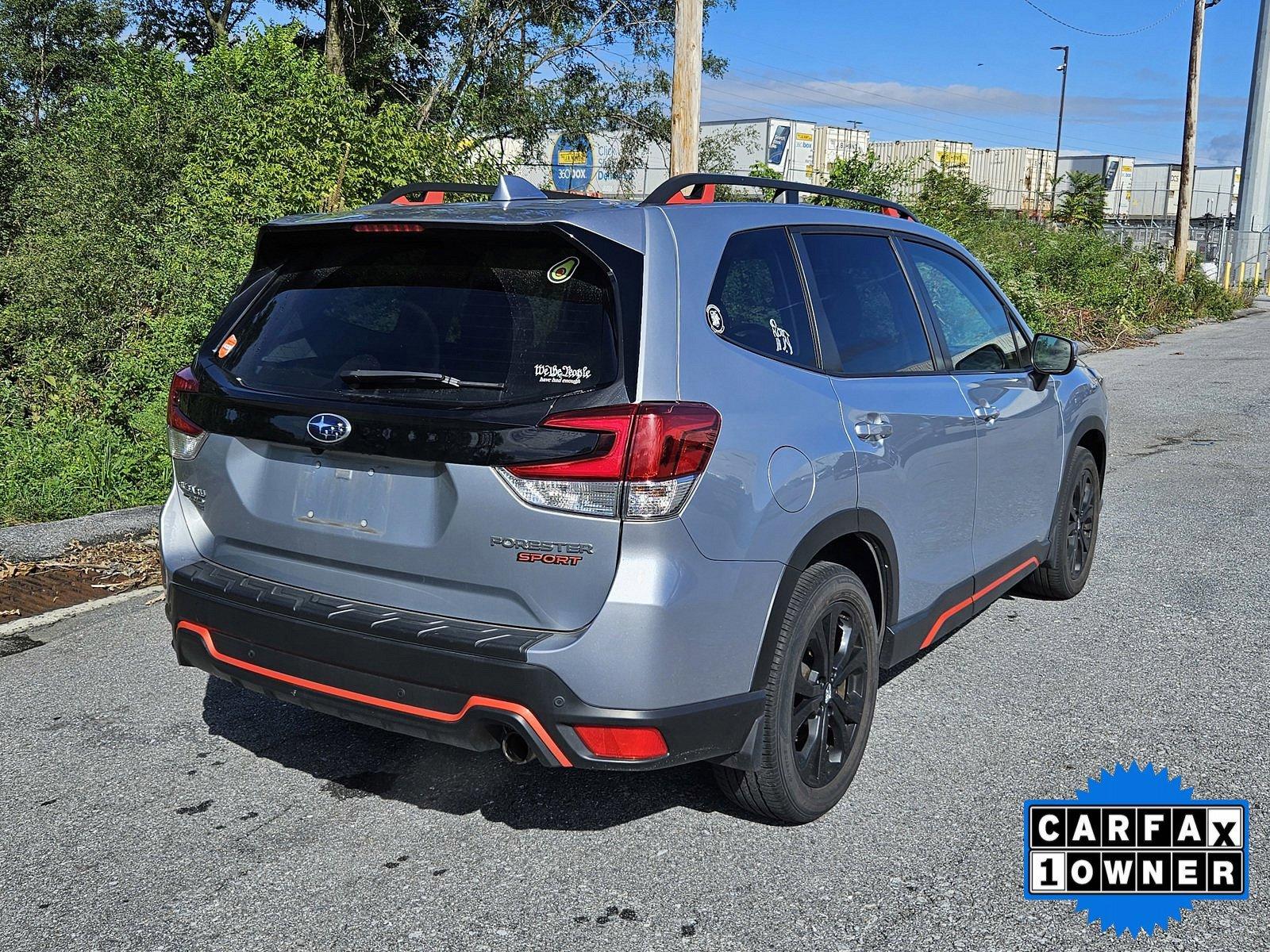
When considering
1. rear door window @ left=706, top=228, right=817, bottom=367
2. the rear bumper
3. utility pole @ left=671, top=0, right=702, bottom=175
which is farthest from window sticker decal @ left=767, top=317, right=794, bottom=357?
utility pole @ left=671, top=0, right=702, bottom=175

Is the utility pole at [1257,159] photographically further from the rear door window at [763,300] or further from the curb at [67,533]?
the rear door window at [763,300]

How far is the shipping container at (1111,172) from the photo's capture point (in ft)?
233

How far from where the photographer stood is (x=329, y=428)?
3146 mm

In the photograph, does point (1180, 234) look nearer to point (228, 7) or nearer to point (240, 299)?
point (228, 7)

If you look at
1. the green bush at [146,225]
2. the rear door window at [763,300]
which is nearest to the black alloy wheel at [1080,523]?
the rear door window at [763,300]

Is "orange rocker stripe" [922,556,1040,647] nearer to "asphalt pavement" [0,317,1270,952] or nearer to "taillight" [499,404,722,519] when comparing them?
"asphalt pavement" [0,317,1270,952]

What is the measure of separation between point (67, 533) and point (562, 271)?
14.8 feet

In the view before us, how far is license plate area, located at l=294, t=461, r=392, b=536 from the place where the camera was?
3.13m

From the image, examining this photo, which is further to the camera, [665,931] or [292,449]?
[292,449]

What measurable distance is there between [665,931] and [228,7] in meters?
25.0

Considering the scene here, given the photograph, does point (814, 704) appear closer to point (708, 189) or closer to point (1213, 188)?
point (708, 189)

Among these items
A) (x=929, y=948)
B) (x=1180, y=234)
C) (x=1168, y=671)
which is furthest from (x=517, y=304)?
(x=1180, y=234)

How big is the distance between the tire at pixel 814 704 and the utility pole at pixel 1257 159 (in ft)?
145

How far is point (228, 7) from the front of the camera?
78.6 feet
